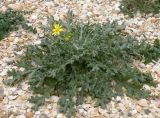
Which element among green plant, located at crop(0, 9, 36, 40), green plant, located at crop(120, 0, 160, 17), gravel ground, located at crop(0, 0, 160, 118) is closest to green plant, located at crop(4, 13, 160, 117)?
gravel ground, located at crop(0, 0, 160, 118)

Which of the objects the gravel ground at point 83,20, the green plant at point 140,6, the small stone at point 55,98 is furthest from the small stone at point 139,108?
the green plant at point 140,6

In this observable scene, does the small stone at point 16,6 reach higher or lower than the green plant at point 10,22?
higher

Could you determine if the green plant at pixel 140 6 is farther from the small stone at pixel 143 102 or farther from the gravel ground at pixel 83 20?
the small stone at pixel 143 102

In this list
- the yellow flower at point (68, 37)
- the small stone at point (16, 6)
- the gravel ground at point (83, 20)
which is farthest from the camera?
the small stone at point (16, 6)

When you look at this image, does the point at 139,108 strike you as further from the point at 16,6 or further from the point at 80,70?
the point at 16,6

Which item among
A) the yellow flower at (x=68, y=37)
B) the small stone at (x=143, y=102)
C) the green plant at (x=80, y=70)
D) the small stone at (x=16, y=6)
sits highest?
the yellow flower at (x=68, y=37)

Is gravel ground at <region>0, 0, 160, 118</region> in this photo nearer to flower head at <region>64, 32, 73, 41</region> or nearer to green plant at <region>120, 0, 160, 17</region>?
green plant at <region>120, 0, 160, 17</region>

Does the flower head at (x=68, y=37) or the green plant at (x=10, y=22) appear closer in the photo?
the flower head at (x=68, y=37)
